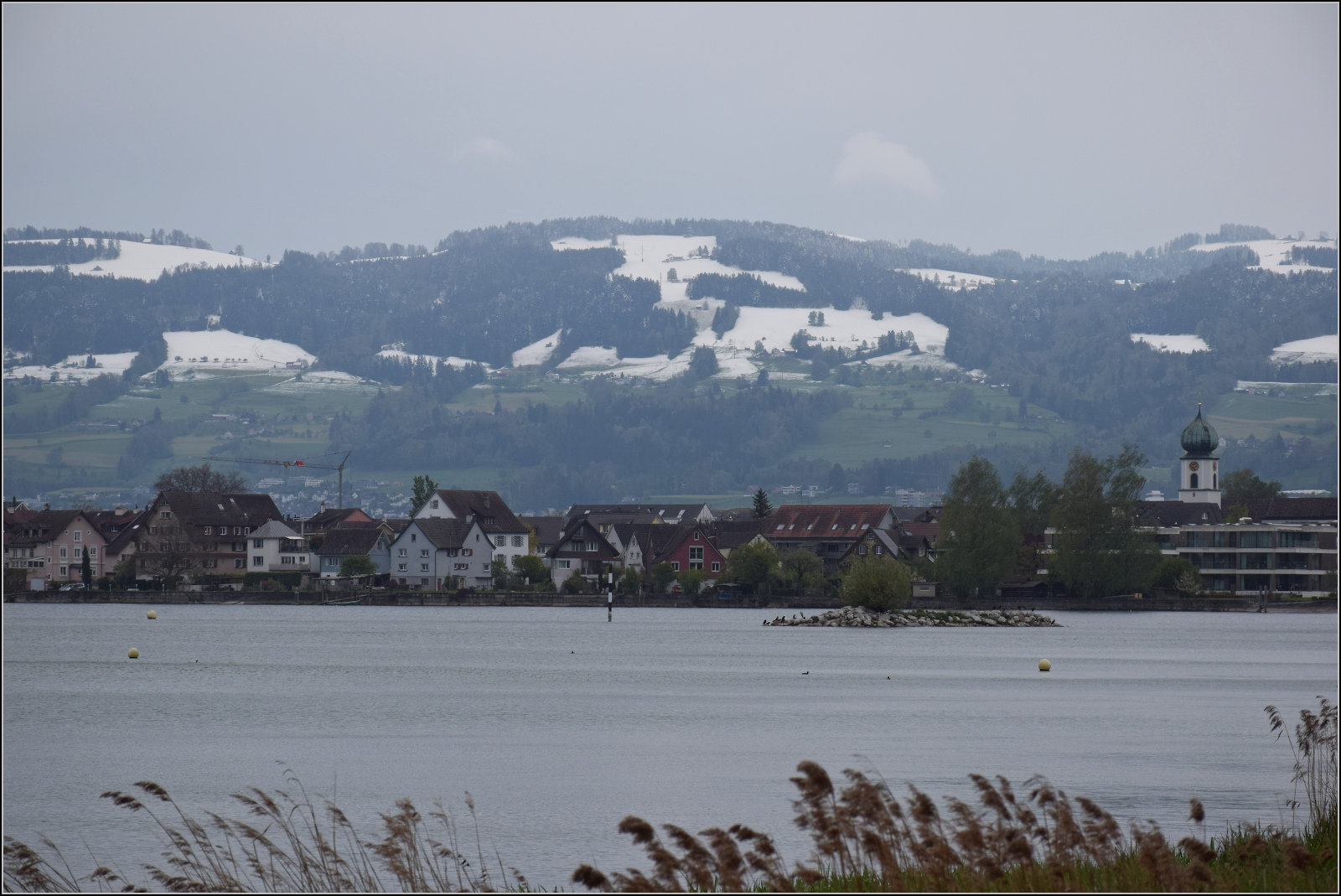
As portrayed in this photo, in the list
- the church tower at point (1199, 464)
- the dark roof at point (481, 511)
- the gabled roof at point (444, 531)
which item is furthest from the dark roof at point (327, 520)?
the church tower at point (1199, 464)

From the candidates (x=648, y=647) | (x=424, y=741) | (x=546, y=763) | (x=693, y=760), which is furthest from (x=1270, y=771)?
(x=648, y=647)

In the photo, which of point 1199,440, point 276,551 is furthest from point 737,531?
point 1199,440

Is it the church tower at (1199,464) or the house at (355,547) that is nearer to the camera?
the house at (355,547)

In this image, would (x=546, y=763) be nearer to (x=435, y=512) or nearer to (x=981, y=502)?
(x=981, y=502)

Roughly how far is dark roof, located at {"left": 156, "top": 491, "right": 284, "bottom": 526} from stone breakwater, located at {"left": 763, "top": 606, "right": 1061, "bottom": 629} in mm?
65678

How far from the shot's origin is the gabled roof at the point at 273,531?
152000 mm

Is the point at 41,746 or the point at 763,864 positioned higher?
the point at 763,864

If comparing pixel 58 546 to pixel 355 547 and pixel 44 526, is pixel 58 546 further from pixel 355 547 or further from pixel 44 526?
pixel 355 547

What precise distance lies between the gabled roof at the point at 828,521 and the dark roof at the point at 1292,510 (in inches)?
1268

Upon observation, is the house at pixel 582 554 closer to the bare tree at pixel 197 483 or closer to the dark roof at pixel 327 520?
the dark roof at pixel 327 520

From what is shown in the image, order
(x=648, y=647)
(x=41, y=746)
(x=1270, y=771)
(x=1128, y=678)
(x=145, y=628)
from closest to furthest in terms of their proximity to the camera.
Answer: (x=1270, y=771) → (x=41, y=746) → (x=1128, y=678) → (x=648, y=647) → (x=145, y=628)

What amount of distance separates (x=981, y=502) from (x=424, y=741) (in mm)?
81676

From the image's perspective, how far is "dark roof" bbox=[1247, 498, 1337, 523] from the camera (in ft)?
450

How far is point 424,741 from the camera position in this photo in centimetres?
3753
